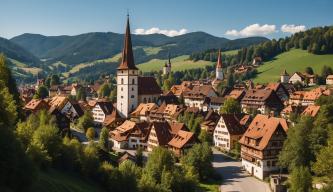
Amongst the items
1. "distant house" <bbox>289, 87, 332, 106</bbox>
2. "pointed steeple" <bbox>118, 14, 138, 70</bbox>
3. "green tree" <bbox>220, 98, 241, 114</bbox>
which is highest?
"pointed steeple" <bbox>118, 14, 138, 70</bbox>

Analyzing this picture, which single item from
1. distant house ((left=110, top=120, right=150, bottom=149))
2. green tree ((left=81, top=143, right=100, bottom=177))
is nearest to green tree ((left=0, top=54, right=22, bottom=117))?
green tree ((left=81, top=143, right=100, bottom=177))

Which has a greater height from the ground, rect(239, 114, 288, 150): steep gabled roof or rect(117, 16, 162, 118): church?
rect(117, 16, 162, 118): church

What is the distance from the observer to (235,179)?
5950cm

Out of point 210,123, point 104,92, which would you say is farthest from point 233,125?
point 104,92

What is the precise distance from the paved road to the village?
64.9 inches

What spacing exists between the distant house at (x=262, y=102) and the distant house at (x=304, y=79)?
41.3m

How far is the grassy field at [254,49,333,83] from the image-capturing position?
171 m

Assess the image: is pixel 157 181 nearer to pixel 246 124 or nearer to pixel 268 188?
pixel 268 188

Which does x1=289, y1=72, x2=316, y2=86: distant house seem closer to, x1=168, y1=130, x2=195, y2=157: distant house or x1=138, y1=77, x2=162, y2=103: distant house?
x1=138, y1=77, x2=162, y2=103: distant house

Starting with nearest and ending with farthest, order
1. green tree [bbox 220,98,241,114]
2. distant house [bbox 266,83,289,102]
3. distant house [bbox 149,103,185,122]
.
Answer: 1. green tree [bbox 220,98,241,114]
2. distant house [bbox 149,103,185,122]
3. distant house [bbox 266,83,289,102]

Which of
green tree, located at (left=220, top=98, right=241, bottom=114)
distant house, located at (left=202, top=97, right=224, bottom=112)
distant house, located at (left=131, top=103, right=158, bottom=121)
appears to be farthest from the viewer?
distant house, located at (left=202, top=97, right=224, bottom=112)

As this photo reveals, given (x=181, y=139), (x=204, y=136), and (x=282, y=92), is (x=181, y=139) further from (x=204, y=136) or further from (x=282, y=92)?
(x=282, y=92)

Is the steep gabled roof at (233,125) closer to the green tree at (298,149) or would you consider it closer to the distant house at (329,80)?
the green tree at (298,149)

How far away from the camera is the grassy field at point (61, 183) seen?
113 feet
